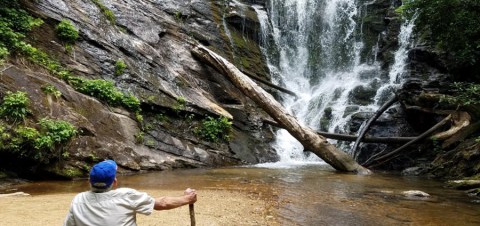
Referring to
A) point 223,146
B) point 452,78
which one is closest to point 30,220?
point 223,146

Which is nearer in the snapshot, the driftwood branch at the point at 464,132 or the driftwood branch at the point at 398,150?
the driftwood branch at the point at 464,132

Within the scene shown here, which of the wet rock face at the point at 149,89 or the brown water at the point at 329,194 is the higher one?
the wet rock face at the point at 149,89

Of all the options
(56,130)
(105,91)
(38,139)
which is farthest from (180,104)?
(38,139)

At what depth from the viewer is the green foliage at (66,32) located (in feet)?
40.6

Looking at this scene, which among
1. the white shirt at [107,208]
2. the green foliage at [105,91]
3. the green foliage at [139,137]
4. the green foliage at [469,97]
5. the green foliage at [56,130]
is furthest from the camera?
the green foliage at [139,137]

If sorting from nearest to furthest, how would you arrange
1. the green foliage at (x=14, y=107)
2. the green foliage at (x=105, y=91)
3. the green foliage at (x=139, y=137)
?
the green foliage at (x=14, y=107), the green foliage at (x=105, y=91), the green foliage at (x=139, y=137)

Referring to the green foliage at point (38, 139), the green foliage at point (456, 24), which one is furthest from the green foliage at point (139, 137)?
the green foliage at point (456, 24)

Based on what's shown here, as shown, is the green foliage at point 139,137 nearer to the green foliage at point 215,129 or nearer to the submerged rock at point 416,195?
the green foliage at point 215,129

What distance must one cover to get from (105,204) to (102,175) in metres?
0.24

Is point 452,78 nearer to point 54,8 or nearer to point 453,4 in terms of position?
point 453,4

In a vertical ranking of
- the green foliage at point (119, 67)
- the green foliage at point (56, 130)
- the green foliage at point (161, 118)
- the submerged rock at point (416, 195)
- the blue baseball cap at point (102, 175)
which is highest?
the green foliage at point (119, 67)

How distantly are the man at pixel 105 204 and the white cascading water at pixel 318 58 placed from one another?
14.5 metres

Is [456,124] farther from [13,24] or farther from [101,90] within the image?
[13,24]

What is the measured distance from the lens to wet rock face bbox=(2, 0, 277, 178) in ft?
34.8
